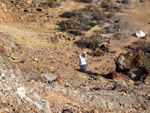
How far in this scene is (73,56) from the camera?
28.7ft

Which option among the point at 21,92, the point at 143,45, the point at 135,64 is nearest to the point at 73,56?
the point at 135,64

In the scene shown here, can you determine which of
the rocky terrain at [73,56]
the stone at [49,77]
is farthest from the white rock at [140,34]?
the stone at [49,77]

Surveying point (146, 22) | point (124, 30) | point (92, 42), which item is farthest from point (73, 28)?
point (146, 22)

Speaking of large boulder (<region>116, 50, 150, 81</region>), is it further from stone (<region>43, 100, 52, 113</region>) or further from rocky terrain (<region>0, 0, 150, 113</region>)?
stone (<region>43, 100, 52, 113</region>)

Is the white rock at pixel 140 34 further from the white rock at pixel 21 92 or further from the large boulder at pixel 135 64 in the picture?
the white rock at pixel 21 92

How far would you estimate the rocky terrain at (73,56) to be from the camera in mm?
3738

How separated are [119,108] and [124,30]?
26.4 ft

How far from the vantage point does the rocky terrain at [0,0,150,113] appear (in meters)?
3.74

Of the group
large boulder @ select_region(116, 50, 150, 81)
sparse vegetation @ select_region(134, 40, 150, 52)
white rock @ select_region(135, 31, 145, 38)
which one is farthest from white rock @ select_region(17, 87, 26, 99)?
white rock @ select_region(135, 31, 145, 38)

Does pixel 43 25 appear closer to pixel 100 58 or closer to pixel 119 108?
pixel 100 58

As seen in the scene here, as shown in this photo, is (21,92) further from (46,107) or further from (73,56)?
(73,56)

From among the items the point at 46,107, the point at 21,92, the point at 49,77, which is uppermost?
the point at 21,92

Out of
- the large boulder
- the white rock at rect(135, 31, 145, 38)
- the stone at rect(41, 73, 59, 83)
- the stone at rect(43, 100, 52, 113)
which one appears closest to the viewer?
the stone at rect(43, 100, 52, 113)

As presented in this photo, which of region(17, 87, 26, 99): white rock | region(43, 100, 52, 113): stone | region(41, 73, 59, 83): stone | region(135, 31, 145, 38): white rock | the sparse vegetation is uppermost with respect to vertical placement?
region(17, 87, 26, 99): white rock
